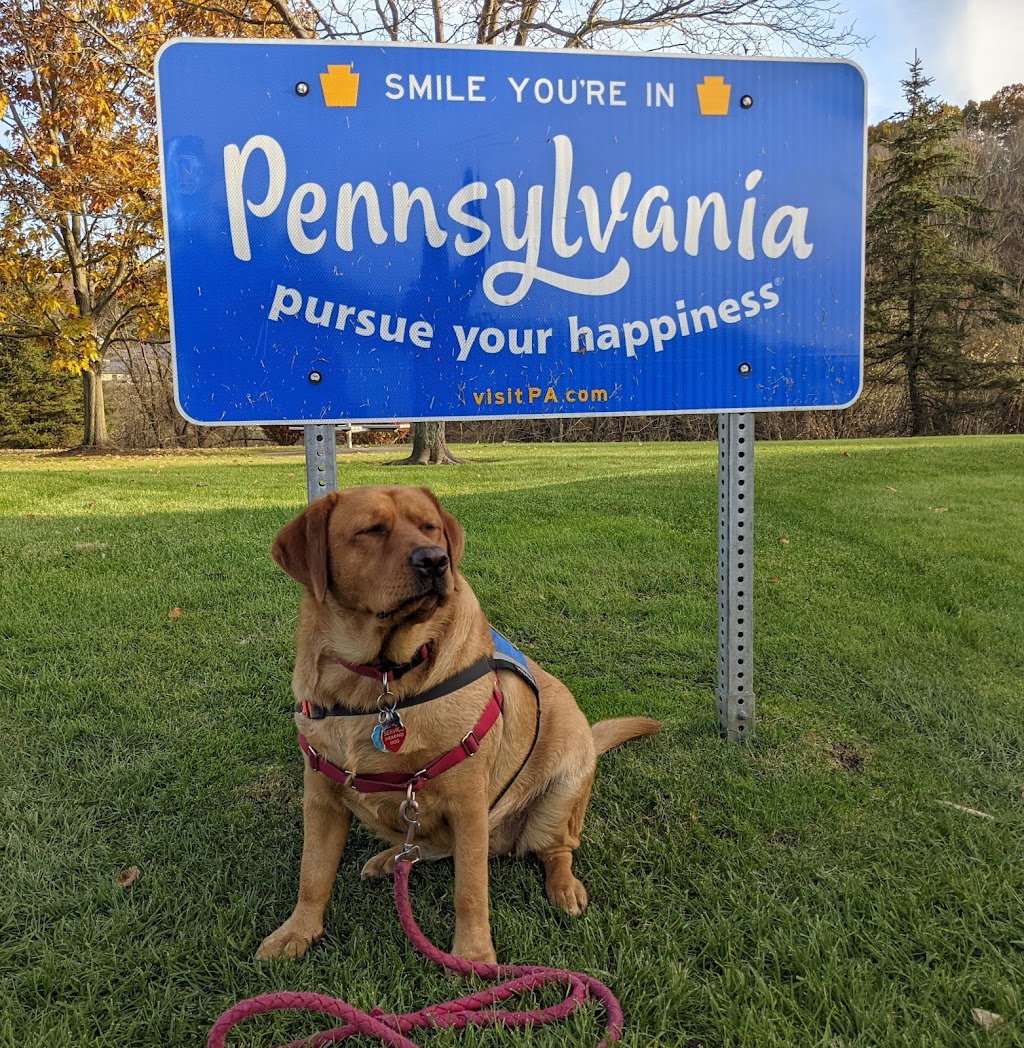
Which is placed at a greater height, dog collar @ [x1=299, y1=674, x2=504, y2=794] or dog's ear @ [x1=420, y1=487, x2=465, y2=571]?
dog's ear @ [x1=420, y1=487, x2=465, y2=571]

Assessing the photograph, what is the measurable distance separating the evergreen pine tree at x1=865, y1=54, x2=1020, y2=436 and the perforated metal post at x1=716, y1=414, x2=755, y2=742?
26.3 meters

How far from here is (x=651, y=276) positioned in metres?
3.05

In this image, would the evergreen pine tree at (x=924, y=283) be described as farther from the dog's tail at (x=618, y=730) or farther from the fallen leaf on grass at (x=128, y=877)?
the fallen leaf on grass at (x=128, y=877)

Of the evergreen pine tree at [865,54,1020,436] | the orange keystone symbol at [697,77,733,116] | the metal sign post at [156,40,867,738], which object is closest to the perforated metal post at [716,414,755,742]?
the metal sign post at [156,40,867,738]

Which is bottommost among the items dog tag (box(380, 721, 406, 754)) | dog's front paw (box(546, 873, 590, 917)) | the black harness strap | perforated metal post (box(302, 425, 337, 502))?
dog's front paw (box(546, 873, 590, 917))

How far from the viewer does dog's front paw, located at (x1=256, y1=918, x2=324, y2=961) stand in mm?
2143

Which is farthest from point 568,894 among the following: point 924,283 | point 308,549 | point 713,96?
point 924,283

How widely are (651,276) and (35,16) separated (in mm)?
18977

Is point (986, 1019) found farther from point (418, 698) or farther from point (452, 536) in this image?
point (452, 536)

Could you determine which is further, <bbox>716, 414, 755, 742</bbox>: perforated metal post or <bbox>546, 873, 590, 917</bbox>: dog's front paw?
<bbox>716, 414, 755, 742</bbox>: perforated metal post

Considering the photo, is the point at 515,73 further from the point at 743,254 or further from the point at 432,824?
the point at 432,824

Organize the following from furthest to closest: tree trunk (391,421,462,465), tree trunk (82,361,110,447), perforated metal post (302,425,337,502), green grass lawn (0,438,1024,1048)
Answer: tree trunk (82,361,110,447) → tree trunk (391,421,462,465) → perforated metal post (302,425,337,502) → green grass lawn (0,438,1024,1048)

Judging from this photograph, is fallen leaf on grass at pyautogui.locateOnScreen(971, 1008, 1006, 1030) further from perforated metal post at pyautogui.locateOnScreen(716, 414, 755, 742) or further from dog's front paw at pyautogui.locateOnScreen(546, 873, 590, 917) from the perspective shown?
perforated metal post at pyautogui.locateOnScreen(716, 414, 755, 742)

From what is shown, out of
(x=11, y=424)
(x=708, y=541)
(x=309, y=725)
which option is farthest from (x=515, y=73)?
(x=11, y=424)
